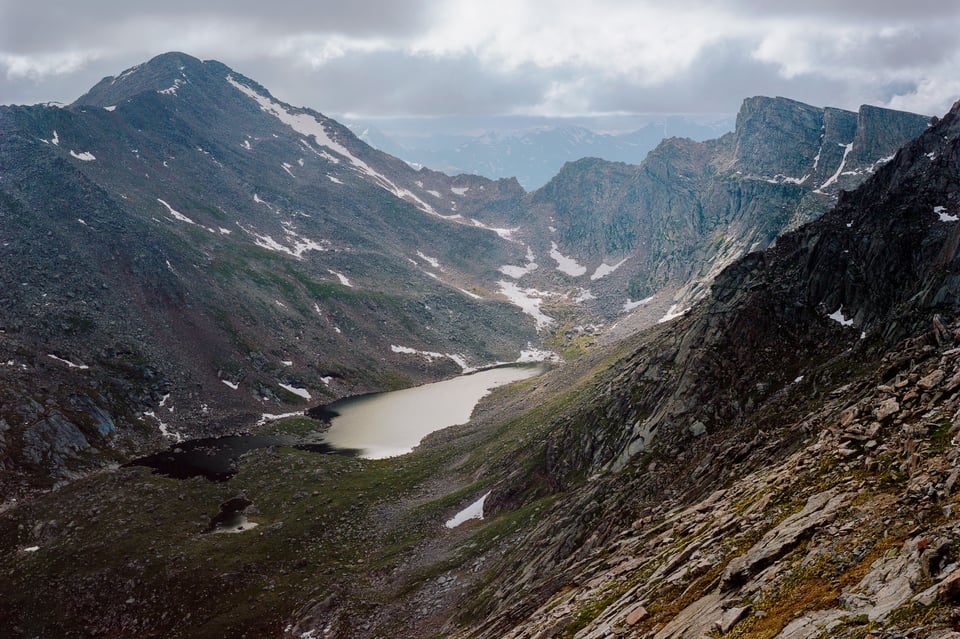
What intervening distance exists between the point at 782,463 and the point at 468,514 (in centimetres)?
5119

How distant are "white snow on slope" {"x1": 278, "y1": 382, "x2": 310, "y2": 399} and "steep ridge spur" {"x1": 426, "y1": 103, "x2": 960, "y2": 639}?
344ft

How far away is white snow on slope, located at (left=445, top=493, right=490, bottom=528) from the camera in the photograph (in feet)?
263

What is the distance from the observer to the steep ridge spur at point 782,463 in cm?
2166

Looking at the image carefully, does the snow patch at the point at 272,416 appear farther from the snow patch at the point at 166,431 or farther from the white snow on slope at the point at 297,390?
the snow patch at the point at 166,431

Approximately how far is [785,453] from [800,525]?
15189 millimetres

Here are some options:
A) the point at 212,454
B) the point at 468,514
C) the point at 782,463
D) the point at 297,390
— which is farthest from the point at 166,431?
the point at 782,463

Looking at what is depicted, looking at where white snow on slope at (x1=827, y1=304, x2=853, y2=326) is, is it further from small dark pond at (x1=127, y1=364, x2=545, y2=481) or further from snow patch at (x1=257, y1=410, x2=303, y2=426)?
snow patch at (x1=257, y1=410, x2=303, y2=426)

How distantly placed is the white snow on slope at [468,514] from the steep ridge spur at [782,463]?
338 cm

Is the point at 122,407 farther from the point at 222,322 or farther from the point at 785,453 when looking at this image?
the point at 785,453

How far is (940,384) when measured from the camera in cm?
3144

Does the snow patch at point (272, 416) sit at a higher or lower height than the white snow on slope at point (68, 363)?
lower

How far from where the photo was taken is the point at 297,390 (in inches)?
7018

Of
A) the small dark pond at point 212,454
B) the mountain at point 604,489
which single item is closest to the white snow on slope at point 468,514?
the mountain at point 604,489

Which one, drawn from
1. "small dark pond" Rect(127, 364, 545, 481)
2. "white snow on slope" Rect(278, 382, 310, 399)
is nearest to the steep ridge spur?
"small dark pond" Rect(127, 364, 545, 481)
